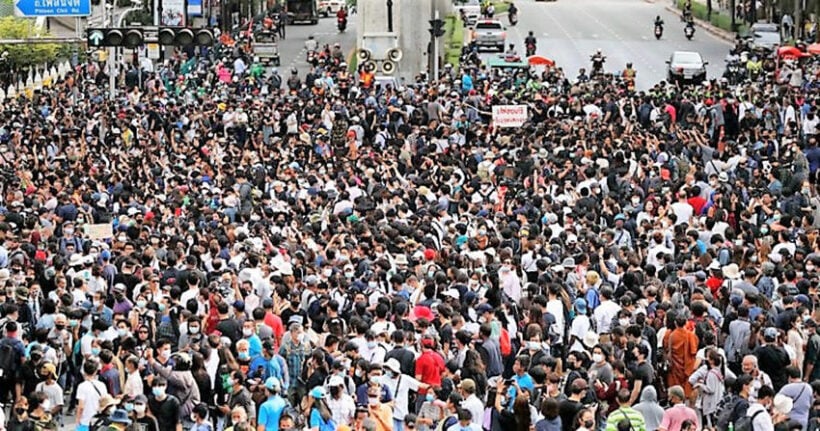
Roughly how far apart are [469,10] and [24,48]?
95.2 ft

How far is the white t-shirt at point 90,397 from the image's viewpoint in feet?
55.0

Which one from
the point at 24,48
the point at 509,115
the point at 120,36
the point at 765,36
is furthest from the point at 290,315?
the point at 765,36

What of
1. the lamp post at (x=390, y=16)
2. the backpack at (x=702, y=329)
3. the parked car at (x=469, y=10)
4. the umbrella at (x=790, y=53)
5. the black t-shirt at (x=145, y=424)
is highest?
the lamp post at (x=390, y=16)

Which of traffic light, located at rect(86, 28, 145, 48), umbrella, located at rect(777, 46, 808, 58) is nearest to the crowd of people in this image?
traffic light, located at rect(86, 28, 145, 48)

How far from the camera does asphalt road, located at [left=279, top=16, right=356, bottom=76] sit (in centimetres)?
6938

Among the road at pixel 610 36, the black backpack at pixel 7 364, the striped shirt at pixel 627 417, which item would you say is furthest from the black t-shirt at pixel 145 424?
the road at pixel 610 36

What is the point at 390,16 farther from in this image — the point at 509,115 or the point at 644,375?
the point at 644,375

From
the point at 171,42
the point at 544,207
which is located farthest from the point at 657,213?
the point at 171,42

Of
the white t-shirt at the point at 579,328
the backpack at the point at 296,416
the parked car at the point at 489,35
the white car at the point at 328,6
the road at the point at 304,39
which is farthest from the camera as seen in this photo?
the white car at the point at 328,6

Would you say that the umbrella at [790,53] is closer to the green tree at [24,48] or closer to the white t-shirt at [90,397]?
the green tree at [24,48]

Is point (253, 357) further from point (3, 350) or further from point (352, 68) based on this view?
point (352, 68)

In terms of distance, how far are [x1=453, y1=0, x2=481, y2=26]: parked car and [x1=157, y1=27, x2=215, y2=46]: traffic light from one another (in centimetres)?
4672

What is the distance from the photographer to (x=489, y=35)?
226 ft

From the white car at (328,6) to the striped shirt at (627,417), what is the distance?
8654cm
